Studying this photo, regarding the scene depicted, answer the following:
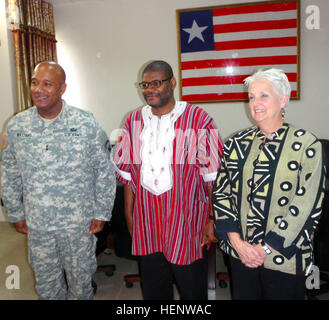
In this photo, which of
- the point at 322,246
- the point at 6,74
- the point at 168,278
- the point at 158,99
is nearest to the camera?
the point at 158,99

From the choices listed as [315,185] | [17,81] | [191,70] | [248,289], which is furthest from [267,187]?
[17,81]

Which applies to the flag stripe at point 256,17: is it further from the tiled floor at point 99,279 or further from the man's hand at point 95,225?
the man's hand at point 95,225

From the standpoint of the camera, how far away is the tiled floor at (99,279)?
213 centimetres

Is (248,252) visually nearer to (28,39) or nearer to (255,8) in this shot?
(255,8)

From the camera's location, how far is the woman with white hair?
3.51 ft

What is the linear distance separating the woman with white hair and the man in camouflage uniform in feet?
2.37

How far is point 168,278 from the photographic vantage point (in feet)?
5.07

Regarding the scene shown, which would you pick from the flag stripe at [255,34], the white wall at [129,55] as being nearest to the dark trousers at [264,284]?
the white wall at [129,55]

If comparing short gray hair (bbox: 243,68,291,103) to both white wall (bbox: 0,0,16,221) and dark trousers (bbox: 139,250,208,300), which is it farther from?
white wall (bbox: 0,0,16,221)

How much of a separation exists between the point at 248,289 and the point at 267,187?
0.42 m

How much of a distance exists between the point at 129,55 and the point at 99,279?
107 inches

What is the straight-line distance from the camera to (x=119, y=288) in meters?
2.24

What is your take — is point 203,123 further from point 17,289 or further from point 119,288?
point 17,289
